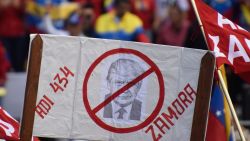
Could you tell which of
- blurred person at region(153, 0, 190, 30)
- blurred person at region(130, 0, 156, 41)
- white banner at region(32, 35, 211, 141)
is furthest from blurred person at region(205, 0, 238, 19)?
white banner at region(32, 35, 211, 141)

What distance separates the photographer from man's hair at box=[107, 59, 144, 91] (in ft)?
29.8

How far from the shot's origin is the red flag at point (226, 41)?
31.6 feet

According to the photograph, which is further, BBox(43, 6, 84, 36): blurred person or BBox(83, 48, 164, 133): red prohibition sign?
BBox(43, 6, 84, 36): blurred person

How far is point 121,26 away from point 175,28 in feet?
3.30

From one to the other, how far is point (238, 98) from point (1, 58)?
3287 mm

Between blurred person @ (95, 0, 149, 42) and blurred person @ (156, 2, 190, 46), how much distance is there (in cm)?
63

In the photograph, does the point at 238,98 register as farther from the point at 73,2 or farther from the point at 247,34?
the point at 247,34

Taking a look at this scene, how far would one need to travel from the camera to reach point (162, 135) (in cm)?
914

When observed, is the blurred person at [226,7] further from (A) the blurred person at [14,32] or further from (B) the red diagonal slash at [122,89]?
(B) the red diagonal slash at [122,89]

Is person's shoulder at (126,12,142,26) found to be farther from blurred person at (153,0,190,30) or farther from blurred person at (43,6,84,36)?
blurred person at (153,0,190,30)

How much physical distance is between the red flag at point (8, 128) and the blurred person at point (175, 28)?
735cm

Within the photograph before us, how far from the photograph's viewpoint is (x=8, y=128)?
30.5ft

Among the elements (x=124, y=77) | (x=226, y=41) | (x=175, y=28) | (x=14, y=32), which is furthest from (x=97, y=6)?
(x=124, y=77)

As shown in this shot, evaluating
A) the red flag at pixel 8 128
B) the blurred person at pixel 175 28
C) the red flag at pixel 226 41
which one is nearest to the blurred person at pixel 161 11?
the blurred person at pixel 175 28
